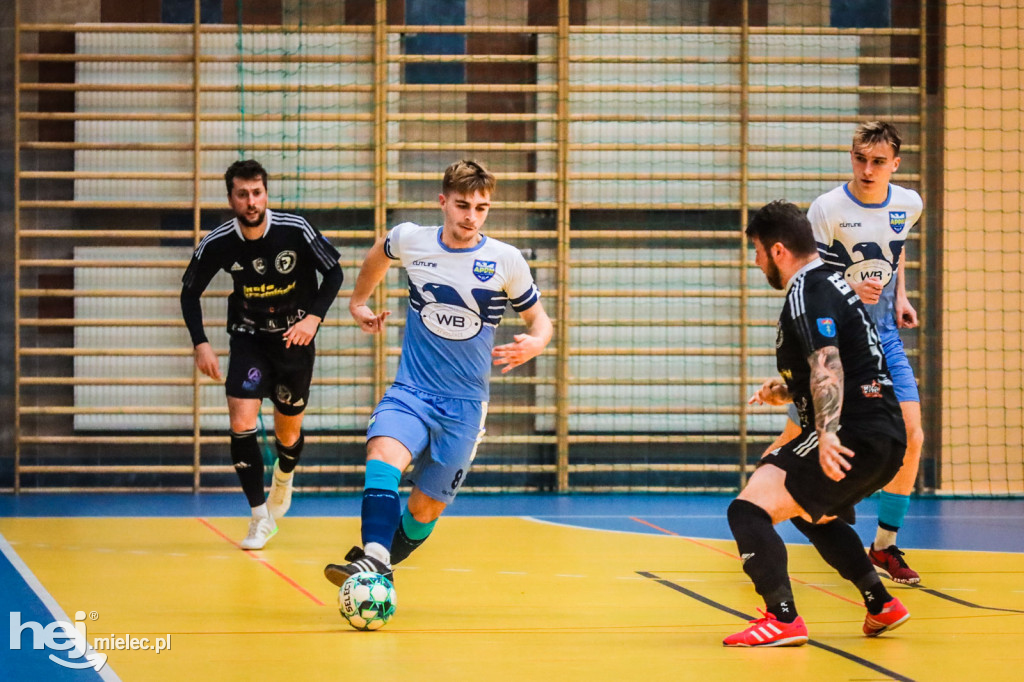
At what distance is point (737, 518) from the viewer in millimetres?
3973

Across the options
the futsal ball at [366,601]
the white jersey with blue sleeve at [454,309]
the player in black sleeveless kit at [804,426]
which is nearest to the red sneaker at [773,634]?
the player in black sleeveless kit at [804,426]

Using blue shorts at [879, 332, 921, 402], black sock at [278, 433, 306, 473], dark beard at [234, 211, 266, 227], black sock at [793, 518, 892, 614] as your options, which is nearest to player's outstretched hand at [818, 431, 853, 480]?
black sock at [793, 518, 892, 614]

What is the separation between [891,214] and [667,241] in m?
4.30

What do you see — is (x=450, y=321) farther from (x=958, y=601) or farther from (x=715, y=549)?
(x=715, y=549)

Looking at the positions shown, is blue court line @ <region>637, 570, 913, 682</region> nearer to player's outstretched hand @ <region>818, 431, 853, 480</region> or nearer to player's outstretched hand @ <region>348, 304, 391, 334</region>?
player's outstretched hand @ <region>818, 431, 853, 480</region>

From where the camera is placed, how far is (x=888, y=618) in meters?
4.17

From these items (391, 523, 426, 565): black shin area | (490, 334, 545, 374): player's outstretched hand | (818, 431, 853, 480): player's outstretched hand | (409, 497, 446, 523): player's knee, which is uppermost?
(490, 334, 545, 374): player's outstretched hand

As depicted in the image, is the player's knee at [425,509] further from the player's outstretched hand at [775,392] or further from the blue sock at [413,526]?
the player's outstretched hand at [775,392]

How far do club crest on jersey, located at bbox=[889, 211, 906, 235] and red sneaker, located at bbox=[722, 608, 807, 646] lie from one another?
2.13 meters

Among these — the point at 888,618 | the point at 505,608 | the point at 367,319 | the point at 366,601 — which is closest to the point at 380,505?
the point at 366,601

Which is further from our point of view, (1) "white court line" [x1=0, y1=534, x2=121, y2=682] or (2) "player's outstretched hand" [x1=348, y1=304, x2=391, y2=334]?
(2) "player's outstretched hand" [x1=348, y1=304, x2=391, y2=334]

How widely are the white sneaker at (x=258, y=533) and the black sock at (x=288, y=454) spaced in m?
0.42

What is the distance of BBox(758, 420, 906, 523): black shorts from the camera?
394 cm

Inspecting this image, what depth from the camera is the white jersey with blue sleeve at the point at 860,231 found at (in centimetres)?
542
